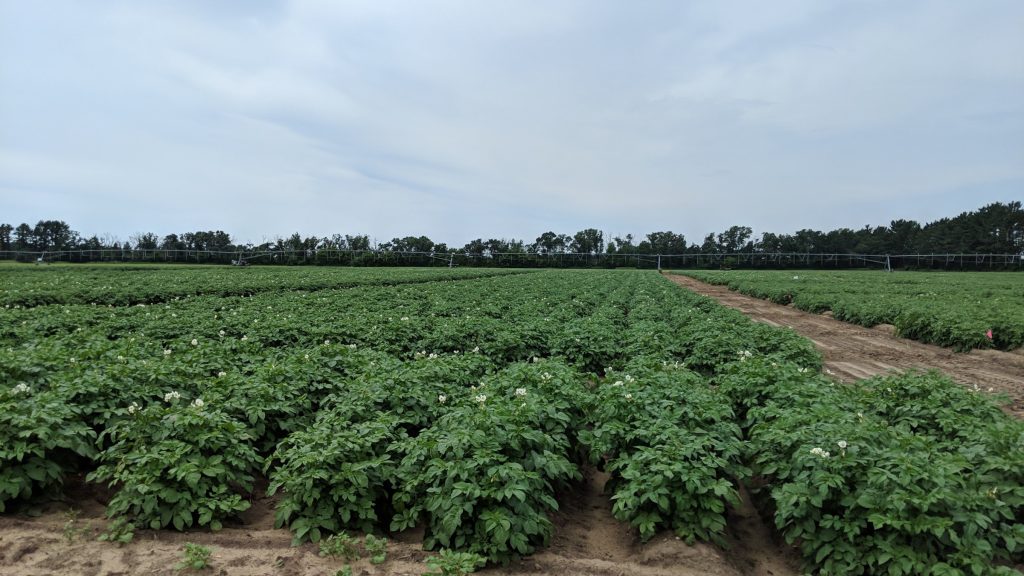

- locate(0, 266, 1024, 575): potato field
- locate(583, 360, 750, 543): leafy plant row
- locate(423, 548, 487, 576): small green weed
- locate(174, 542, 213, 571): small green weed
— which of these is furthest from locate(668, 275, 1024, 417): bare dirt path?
locate(174, 542, 213, 571): small green weed

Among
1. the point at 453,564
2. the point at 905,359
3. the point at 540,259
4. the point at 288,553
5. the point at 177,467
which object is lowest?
the point at 905,359

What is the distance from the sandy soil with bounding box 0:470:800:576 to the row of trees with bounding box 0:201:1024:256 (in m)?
96.2

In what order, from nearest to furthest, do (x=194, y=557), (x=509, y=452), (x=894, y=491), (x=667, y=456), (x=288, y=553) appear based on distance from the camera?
(x=894, y=491) → (x=194, y=557) → (x=288, y=553) → (x=667, y=456) → (x=509, y=452)

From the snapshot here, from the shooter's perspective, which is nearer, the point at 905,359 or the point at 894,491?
the point at 894,491

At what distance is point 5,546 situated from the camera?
373 centimetres

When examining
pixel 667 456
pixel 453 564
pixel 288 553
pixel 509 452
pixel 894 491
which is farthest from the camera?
pixel 509 452

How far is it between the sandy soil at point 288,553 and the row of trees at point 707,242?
9625cm

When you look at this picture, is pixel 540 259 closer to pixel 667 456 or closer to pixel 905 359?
pixel 905 359

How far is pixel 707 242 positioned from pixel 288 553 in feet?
455

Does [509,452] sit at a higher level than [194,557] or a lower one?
higher

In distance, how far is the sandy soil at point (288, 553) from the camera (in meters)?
3.65

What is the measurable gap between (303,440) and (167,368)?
283 centimetres

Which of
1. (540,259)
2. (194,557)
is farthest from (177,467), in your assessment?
(540,259)

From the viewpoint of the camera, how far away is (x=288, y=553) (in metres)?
3.90
